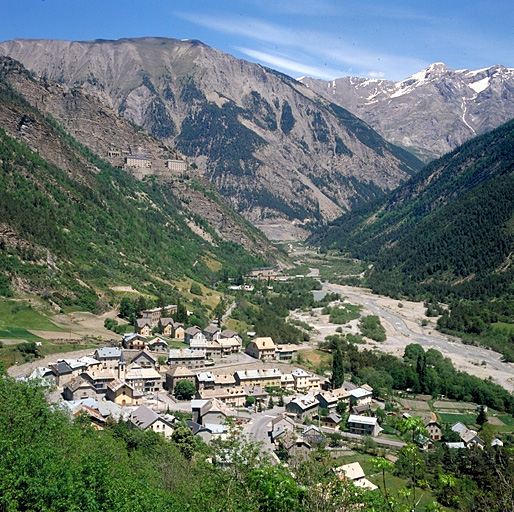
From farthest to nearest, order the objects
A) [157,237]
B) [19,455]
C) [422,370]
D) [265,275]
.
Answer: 1. [265,275]
2. [157,237]
3. [422,370]
4. [19,455]

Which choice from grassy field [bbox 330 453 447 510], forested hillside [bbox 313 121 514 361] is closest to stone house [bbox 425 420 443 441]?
grassy field [bbox 330 453 447 510]

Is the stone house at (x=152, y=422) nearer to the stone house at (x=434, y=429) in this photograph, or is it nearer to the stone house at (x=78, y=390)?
the stone house at (x=78, y=390)

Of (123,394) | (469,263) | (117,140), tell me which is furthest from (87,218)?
(469,263)

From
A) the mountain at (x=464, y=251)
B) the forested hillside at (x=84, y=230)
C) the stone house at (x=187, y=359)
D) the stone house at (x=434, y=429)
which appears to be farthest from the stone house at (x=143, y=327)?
the mountain at (x=464, y=251)

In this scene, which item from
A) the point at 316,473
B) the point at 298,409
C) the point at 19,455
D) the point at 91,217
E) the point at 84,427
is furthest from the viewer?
the point at 91,217

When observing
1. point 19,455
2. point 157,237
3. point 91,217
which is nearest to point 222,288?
point 157,237

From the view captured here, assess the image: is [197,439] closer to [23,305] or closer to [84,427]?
[84,427]

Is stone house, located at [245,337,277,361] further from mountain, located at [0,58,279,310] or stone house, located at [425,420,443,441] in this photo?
stone house, located at [425,420,443,441]
